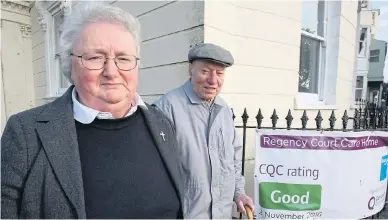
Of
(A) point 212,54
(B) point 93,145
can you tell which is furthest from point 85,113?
(A) point 212,54

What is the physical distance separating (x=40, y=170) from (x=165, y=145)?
60 cm

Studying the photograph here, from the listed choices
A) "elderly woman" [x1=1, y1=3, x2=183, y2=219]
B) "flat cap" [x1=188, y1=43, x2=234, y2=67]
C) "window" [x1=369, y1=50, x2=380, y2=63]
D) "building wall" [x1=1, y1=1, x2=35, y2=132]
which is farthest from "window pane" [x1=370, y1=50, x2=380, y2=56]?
"elderly woman" [x1=1, y1=3, x2=183, y2=219]

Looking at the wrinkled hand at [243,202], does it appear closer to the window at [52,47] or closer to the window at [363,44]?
the window at [52,47]

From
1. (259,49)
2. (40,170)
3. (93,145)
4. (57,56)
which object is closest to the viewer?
(40,170)

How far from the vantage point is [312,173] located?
2.47 metres

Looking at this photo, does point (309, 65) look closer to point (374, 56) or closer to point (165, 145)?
point (165, 145)

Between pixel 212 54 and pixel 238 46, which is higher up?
pixel 238 46

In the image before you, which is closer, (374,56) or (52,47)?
(52,47)

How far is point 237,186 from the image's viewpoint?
6.47 ft

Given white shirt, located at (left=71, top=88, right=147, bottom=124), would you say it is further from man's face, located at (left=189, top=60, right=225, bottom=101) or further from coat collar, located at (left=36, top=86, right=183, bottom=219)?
man's face, located at (left=189, top=60, right=225, bottom=101)

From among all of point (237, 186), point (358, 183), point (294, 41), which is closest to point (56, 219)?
point (237, 186)

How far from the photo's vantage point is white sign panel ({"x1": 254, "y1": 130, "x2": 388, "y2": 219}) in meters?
2.47

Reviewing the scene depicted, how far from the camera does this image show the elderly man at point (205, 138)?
5.68ft

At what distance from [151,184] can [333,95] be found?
15.3ft
